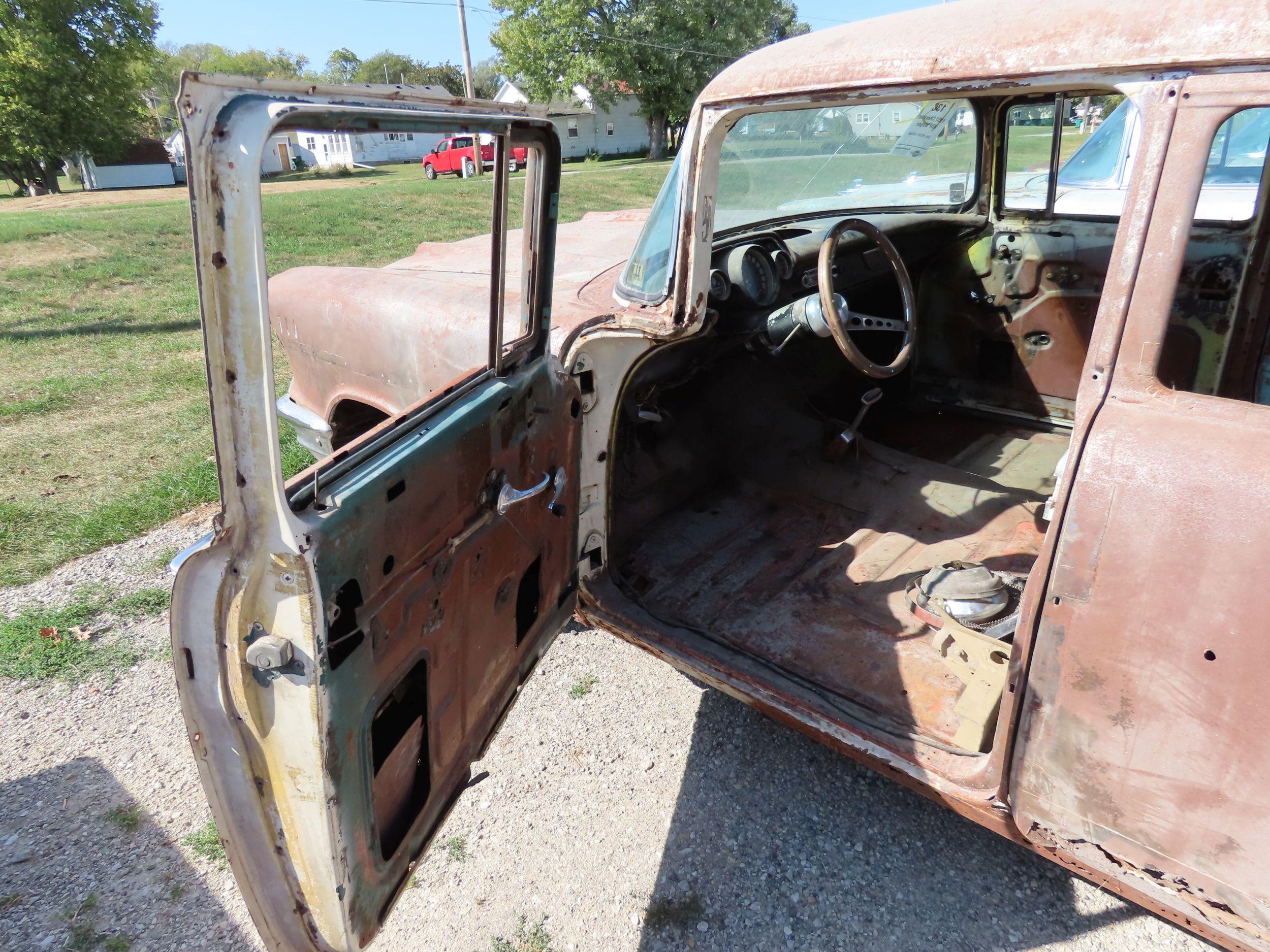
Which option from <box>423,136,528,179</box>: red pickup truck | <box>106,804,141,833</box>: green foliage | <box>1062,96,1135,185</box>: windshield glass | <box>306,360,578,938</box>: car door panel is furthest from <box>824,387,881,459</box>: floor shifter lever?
<box>423,136,528,179</box>: red pickup truck

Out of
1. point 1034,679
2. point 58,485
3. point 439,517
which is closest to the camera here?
point 1034,679

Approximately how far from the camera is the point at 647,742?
282 centimetres

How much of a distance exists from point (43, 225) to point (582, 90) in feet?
77.3

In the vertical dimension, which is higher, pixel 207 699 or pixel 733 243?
pixel 733 243

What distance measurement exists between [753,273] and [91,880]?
9.44 feet

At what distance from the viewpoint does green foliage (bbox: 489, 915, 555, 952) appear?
2.13 m

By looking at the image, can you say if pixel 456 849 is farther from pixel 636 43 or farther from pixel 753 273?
pixel 636 43

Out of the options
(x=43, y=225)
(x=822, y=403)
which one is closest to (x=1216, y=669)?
(x=822, y=403)

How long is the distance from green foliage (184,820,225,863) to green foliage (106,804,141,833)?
19 cm

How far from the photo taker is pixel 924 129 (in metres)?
3.66

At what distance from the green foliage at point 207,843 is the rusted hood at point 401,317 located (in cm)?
146

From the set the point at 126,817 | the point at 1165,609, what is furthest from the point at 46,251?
the point at 1165,609

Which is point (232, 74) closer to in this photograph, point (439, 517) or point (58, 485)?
point (439, 517)

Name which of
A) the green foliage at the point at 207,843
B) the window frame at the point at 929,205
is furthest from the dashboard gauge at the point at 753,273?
the green foliage at the point at 207,843
